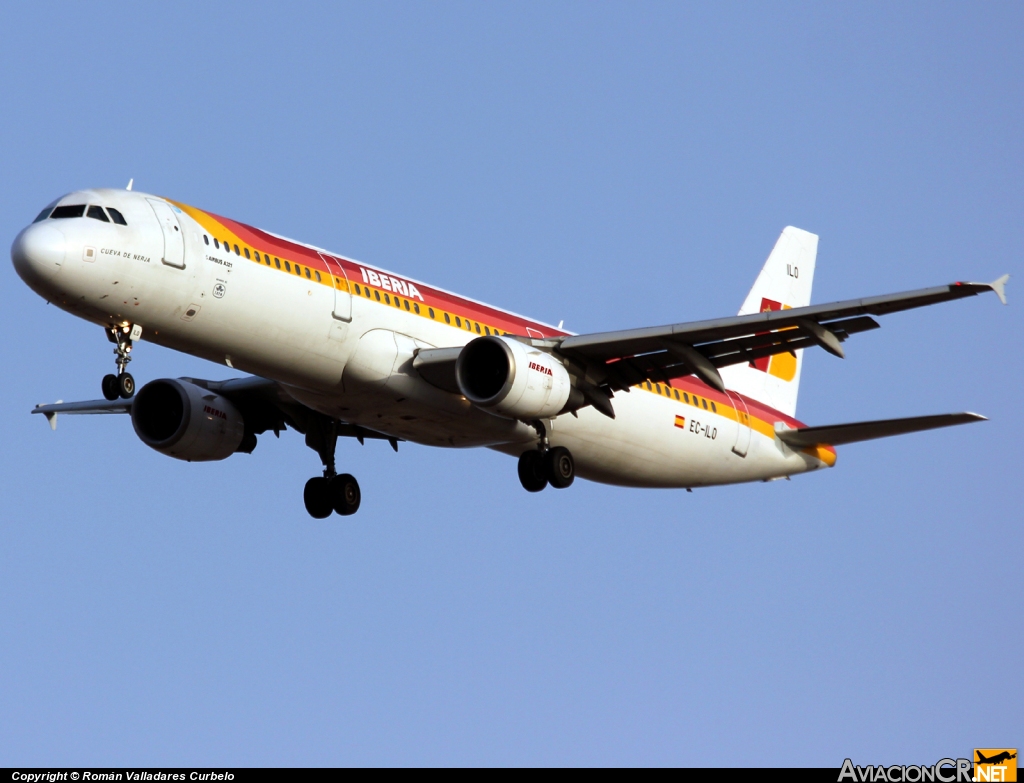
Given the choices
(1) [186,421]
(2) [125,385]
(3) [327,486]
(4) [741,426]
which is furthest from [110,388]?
(4) [741,426]

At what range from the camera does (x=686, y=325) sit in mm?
33625

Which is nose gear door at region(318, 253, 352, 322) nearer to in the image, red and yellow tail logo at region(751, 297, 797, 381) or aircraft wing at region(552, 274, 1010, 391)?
aircraft wing at region(552, 274, 1010, 391)

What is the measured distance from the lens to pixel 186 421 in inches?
1492

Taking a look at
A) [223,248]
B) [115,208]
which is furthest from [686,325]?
[115,208]

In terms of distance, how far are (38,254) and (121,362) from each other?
2730mm

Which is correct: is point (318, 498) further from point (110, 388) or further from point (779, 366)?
point (779, 366)

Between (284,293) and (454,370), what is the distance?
4.23m

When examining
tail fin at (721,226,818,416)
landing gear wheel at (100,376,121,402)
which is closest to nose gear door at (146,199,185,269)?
landing gear wheel at (100,376,121,402)

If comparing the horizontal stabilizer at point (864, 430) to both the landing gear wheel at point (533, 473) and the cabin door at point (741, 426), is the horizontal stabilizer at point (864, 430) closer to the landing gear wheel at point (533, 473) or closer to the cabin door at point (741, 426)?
the cabin door at point (741, 426)

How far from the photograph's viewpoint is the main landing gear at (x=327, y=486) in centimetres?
3916

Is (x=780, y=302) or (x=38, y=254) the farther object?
(x=780, y=302)

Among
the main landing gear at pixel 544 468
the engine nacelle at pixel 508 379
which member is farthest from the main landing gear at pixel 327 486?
the engine nacelle at pixel 508 379

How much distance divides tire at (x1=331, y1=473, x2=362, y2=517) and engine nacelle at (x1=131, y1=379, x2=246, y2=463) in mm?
2707

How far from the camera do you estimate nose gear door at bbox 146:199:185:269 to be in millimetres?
30656
